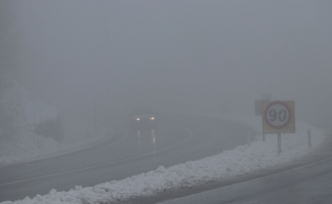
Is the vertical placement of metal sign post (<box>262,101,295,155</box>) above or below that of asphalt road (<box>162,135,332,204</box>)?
above

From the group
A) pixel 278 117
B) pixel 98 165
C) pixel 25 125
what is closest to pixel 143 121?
pixel 25 125

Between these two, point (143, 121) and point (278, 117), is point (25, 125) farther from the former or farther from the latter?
point (278, 117)

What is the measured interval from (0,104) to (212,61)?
9152 cm

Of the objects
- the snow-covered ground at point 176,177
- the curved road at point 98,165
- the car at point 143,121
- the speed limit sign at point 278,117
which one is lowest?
the car at point 143,121

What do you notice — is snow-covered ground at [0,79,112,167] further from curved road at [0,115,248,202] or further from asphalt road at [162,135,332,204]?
asphalt road at [162,135,332,204]

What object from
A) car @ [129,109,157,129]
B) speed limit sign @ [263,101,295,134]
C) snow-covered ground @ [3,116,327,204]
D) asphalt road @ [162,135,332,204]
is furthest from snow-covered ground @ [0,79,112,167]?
asphalt road @ [162,135,332,204]

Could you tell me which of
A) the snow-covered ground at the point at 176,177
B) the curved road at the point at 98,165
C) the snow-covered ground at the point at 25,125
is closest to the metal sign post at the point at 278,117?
the snow-covered ground at the point at 176,177

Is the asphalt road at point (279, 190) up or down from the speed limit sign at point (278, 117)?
down

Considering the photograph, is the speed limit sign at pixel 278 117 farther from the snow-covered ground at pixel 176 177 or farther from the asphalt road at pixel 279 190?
the asphalt road at pixel 279 190

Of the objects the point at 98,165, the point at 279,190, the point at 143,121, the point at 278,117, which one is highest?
the point at 278,117

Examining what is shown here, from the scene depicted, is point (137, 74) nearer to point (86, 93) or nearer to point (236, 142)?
point (86, 93)

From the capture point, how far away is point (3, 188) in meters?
13.7

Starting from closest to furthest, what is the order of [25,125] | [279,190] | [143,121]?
1. [279,190]
2. [25,125]
3. [143,121]

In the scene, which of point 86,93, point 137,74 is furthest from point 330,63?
point 86,93
